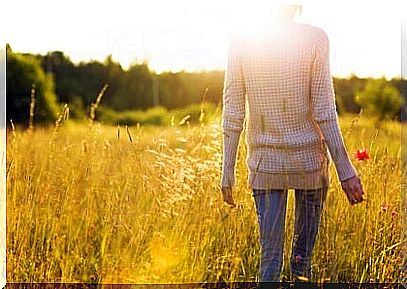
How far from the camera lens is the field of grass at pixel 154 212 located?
15.7 feet

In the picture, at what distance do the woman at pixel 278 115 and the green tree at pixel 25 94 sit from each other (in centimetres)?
122

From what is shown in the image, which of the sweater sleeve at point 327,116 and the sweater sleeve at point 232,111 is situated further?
the sweater sleeve at point 232,111

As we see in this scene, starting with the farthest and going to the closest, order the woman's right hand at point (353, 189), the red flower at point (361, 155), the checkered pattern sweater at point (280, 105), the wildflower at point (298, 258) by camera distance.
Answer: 1. the red flower at point (361, 155)
2. the wildflower at point (298, 258)
3. the checkered pattern sweater at point (280, 105)
4. the woman's right hand at point (353, 189)

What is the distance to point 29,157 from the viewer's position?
4.83m

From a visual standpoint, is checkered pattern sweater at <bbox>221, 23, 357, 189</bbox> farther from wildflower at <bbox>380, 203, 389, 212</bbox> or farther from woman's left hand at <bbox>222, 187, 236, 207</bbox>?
wildflower at <bbox>380, 203, 389, 212</bbox>

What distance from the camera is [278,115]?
12.9 ft

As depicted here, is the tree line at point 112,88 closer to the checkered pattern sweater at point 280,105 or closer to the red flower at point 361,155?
the red flower at point 361,155

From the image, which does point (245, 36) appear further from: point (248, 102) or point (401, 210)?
point (401, 210)

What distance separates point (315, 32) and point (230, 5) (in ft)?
Answer: 2.75

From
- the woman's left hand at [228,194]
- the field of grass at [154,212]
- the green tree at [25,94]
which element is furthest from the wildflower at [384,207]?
the green tree at [25,94]

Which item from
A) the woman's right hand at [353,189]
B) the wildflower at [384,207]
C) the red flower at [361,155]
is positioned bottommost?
the wildflower at [384,207]

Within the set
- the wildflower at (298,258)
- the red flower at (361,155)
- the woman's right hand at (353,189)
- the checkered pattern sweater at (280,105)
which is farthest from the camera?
the red flower at (361,155)

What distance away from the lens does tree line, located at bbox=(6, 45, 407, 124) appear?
480 cm

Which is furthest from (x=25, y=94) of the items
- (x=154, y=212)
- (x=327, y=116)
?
(x=327, y=116)
